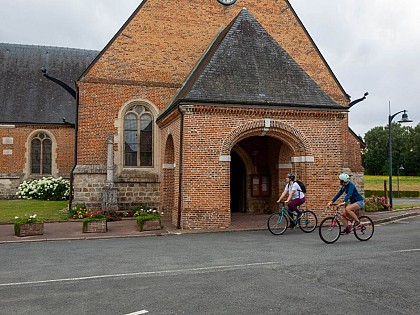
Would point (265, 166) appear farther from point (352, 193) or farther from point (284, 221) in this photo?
point (352, 193)

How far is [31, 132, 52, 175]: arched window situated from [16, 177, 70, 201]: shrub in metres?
1.57

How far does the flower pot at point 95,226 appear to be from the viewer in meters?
13.0

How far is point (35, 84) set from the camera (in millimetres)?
27188

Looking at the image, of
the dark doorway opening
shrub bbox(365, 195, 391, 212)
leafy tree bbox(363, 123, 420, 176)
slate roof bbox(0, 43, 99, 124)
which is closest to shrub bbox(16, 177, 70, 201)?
slate roof bbox(0, 43, 99, 124)

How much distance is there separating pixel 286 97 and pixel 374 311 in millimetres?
10311

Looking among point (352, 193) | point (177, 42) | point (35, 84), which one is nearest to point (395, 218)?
point (352, 193)

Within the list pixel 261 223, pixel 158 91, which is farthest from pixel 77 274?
pixel 158 91

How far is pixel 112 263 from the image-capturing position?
8297 millimetres

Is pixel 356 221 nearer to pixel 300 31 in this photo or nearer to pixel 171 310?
pixel 171 310

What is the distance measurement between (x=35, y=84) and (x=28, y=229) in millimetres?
17268

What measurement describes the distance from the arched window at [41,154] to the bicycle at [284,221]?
61.1 ft

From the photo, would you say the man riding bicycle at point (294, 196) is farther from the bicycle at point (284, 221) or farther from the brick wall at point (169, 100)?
the brick wall at point (169, 100)

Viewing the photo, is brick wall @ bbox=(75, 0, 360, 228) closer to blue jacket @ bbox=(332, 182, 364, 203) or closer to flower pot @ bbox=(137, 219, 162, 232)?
flower pot @ bbox=(137, 219, 162, 232)

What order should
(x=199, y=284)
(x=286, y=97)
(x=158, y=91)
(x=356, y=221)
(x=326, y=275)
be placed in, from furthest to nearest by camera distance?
1. (x=158, y=91)
2. (x=286, y=97)
3. (x=356, y=221)
4. (x=326, y=275)
5. (x=199, y=284)
